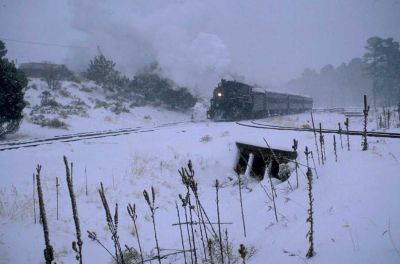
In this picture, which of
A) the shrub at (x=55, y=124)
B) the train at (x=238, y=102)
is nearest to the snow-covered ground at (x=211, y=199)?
the shrub at (x=55, y=124)

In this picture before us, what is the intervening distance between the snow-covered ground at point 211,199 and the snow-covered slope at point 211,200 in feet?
0.06

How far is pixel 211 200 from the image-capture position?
26.9ft

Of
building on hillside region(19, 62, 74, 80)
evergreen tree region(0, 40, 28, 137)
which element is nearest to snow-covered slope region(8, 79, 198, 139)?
evergreen tree region(0, 40, 28, 137)

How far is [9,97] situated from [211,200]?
1211 cm

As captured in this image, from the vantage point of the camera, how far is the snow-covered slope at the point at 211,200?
310cm

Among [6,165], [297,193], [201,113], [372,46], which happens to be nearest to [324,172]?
[297,193]

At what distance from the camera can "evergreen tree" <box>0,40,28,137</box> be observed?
13.6 metres

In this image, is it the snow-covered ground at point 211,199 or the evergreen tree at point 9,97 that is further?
the evergreen tree at point 9,97

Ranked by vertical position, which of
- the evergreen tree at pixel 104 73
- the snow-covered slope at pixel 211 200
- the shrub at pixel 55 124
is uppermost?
the evergreen tree at pixel 104 73

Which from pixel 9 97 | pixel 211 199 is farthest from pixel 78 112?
pixel 211 199

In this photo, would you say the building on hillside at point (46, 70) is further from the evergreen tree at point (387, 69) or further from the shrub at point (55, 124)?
the evergreen tree at point (387, 69)

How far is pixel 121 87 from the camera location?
119 ft

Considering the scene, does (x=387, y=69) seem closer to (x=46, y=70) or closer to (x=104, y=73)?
(x=104, y=73)

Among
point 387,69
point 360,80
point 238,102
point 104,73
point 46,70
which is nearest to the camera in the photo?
point 238,102
